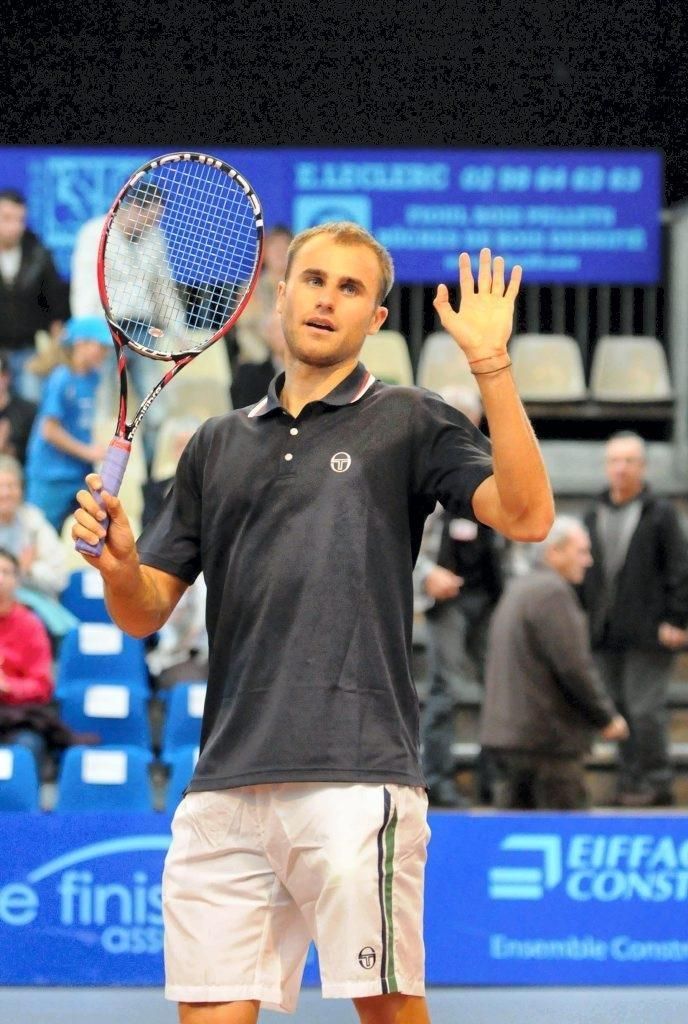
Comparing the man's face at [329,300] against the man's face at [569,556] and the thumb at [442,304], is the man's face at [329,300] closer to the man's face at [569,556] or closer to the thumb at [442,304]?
the thumb at [442,304]

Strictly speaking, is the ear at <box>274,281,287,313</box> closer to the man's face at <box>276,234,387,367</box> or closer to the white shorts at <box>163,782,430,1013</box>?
the man's face at <box>276,234,387,367</box>

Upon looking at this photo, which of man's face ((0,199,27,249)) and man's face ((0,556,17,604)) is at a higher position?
man's face ((0,199,27,249))

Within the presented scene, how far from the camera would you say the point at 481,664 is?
7.60 m

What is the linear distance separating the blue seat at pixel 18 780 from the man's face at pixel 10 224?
3.70 m

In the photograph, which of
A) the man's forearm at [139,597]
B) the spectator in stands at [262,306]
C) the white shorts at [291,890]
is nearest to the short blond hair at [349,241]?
the man's forearm at [139,597]

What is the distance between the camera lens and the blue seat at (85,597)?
7676 millimetres

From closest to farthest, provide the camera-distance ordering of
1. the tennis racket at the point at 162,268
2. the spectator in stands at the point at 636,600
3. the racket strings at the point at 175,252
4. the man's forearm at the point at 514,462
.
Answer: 1. the man's forearm at the point at 514,462
2. the tennis racket at the point at 162,268
3. the racket strings at the point at 175,252
4. the spectator in stands at the point at 636,600

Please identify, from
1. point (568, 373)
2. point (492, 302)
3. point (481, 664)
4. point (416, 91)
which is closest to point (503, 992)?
point (481, 664)

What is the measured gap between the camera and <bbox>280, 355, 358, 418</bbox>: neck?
3068 mm

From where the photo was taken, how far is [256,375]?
28.3 ft

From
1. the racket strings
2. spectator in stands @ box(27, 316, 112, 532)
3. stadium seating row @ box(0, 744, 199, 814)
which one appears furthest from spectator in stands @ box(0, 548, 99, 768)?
the racket strings

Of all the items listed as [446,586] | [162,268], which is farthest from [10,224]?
[162,268]

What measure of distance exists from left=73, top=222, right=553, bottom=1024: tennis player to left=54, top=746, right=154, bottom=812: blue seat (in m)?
3.26

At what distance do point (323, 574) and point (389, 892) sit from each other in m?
0.56
